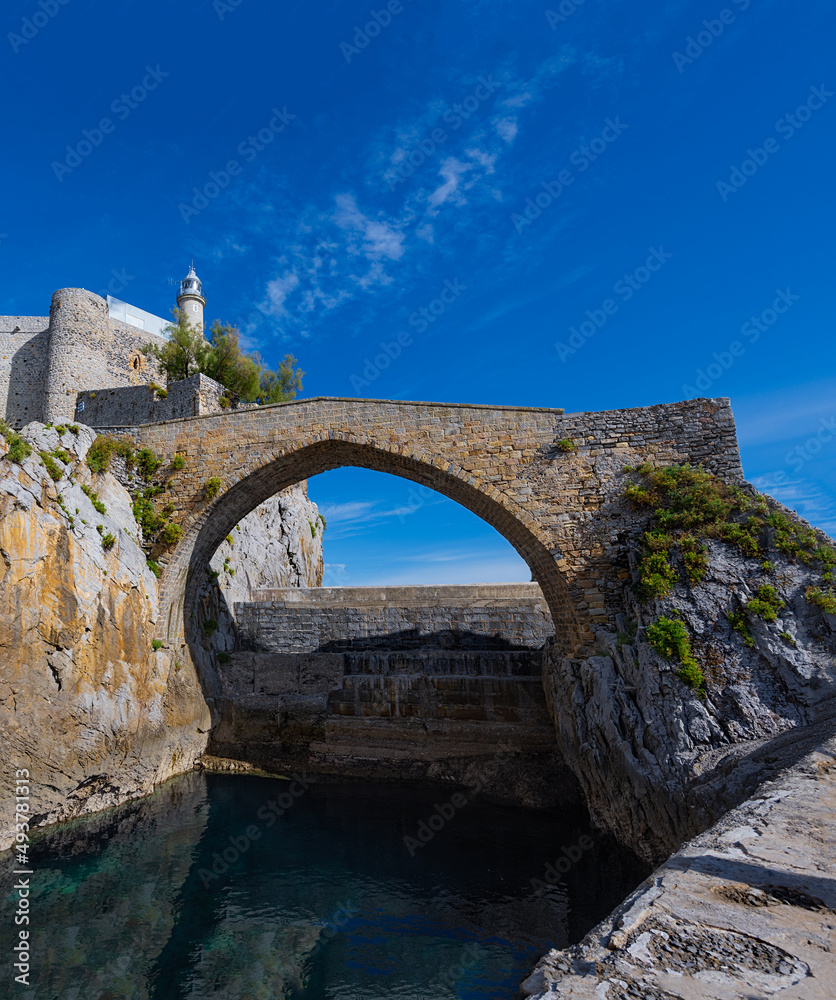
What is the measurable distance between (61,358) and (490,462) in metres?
23.9

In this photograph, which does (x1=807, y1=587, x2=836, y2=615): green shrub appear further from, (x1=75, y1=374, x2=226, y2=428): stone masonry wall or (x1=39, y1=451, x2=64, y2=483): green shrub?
(x1=75, y1=374, x2=226, y2=428): stone masonry wall

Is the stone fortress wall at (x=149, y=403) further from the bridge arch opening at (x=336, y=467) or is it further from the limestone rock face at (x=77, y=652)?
the limestone rock face at (x=77, y=652)

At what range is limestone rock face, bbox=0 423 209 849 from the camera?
29.0 feet

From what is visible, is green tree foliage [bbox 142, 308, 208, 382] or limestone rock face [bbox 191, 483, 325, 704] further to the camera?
green tree foliage [bbox 142, 308, 208, 382]

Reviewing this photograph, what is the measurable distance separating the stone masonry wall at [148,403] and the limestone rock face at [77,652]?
250 inches

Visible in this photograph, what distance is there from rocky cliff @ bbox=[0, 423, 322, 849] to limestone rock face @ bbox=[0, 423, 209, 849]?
0.07ft

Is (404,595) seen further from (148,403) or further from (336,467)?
(148,403)

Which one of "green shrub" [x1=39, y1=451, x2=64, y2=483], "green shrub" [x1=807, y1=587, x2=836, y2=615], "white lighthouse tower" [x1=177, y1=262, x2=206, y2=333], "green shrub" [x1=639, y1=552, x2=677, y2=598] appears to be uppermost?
"white lighthouse tower" [x1=177, y1=262, x2=206, y2=333]

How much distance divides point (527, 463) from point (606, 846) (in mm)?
7124

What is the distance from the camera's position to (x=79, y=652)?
9.87 metres

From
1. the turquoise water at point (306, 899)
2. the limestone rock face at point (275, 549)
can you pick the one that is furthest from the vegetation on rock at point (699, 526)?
the limestone rock face at point (275, 549)

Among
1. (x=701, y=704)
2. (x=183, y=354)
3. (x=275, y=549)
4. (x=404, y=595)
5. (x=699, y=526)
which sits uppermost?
(x=183, y=354)

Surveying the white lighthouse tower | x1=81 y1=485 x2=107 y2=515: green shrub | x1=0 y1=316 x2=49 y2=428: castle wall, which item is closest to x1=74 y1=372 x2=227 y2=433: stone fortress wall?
x1=81 y1=485 x2=107 y2=515: green shrub

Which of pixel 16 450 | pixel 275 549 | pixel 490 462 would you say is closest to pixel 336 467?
pixel 490 462
